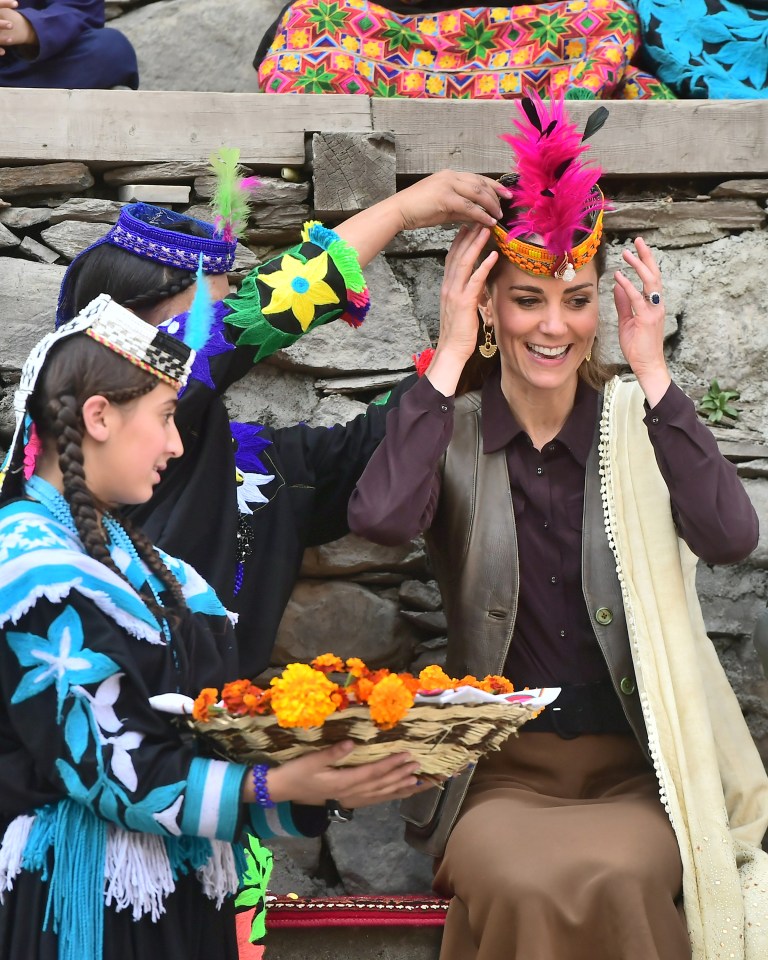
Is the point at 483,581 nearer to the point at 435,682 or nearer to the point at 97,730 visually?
the point at 435,682

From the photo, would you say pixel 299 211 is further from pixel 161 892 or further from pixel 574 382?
pixel 161 892

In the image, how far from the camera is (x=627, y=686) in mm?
2719

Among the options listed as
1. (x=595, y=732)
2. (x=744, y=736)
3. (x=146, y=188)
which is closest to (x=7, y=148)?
(x=146, y=188)

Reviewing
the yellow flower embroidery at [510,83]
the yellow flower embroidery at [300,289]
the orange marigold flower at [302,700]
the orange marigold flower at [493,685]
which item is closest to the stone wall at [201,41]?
the yellow flower embroidery at [510,83]

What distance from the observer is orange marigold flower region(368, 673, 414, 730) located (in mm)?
1793

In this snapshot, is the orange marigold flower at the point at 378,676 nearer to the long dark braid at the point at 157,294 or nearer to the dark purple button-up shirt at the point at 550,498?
the dark purple button-up shirt at the point at 550,498

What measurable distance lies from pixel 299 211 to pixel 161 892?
196cm

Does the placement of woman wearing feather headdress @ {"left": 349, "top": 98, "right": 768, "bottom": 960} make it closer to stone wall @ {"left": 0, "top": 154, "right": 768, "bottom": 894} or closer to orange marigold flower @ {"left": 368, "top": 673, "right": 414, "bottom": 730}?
stone wall @ {"left": 0, "top": 154, "right": 768, "bottom": 894}

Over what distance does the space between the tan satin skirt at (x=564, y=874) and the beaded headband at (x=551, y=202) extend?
3.62 ft

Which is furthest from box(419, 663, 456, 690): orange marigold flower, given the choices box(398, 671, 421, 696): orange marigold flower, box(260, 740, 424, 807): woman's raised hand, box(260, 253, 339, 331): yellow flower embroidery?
box(260, 253, 339, 331): yellow flower embroidery

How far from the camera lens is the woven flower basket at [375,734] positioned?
6.05ft

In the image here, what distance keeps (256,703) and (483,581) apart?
41.9 inches

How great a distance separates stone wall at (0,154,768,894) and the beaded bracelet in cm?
135

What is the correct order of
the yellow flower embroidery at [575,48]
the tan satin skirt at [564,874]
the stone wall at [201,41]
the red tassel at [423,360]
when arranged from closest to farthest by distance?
the tan satin skirt at [564,874]
the red tassel at [423,360]
the yellow flower embroidery at [575,48]
the stone wall at [201,41]
